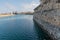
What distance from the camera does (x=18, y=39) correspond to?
2803cm

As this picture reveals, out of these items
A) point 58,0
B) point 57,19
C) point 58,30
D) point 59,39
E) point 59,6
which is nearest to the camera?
point 59,39

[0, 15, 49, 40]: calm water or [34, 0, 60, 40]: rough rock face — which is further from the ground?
[34, 0, 60, 40]: rough rock face

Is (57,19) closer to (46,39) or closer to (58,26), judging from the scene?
(58,26)

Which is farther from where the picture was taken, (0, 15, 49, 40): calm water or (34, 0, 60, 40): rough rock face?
(0, 15, 49, 40): calm water

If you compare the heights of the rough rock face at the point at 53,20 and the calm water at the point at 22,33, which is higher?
the rough rock face at the point at 53,20

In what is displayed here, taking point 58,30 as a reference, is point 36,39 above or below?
below

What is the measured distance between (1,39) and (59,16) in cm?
1327

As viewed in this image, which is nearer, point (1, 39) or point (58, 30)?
point (58, 30)

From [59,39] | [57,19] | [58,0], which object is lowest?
[59,39]

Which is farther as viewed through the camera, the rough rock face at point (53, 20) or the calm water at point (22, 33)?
the calm water at point (22, 33)

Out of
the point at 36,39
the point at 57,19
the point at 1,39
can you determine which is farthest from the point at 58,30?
the point at 1,39

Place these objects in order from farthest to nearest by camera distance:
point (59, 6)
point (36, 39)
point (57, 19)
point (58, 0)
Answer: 1. point (58, 0)
2. point (59, 6)
3. point (36, 39)
4. point (57, 19)

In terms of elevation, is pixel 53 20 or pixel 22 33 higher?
pixel 53 20

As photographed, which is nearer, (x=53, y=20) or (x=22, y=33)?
(x=53, y=20)
